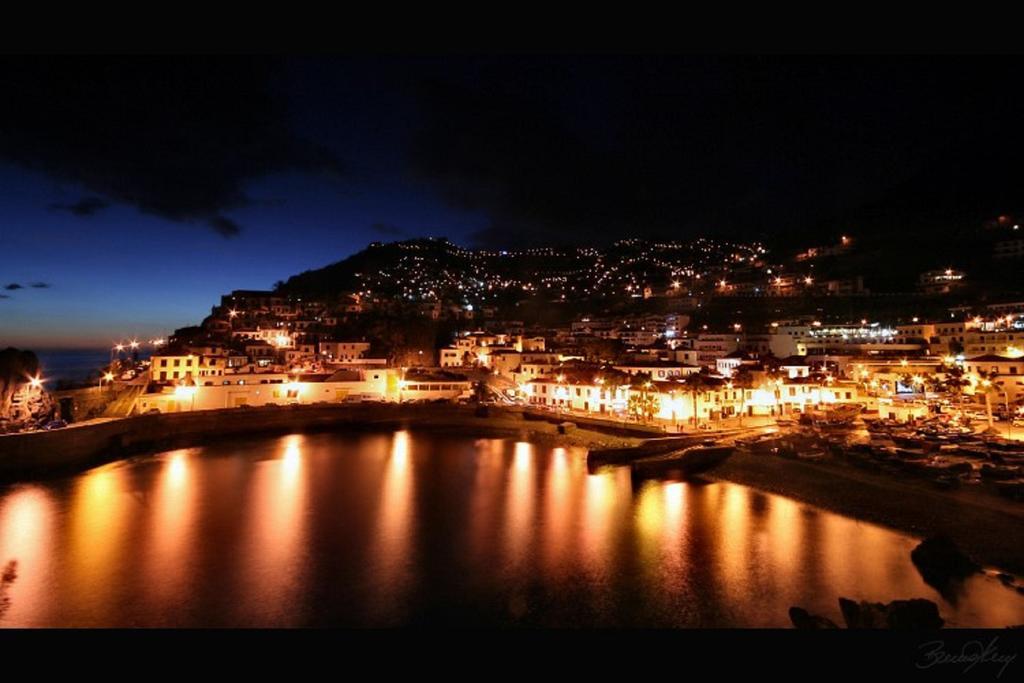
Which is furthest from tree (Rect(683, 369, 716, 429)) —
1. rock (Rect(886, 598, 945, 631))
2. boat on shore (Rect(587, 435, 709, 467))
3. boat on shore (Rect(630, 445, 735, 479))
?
rock (Rect(886, 598, 945, 631))

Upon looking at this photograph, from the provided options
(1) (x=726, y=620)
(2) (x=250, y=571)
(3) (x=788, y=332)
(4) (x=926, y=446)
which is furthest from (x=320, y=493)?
(3) (x=788, y=332)

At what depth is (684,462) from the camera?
16.8 meters

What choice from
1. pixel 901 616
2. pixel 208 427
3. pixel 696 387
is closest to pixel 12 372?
pixel 208 427

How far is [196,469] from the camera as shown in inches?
729

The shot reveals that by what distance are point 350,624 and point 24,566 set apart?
7155 millimetres

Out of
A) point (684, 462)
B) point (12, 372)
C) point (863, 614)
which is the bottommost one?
point (863, 614)

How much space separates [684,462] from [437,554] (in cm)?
886

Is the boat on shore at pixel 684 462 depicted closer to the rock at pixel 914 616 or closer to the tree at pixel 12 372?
the rock at pixel 914 616

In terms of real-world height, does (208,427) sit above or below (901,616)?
above

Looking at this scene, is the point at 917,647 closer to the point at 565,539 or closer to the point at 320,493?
the point at 565,539

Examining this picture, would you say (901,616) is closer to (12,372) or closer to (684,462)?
(684,462)

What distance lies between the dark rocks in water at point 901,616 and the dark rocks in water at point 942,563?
6.35 ft

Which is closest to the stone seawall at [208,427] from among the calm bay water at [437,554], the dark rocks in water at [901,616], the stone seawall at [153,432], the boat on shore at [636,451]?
the stone seawall at [153,432]

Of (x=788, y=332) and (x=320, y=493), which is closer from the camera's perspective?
(x=320, y=493)
